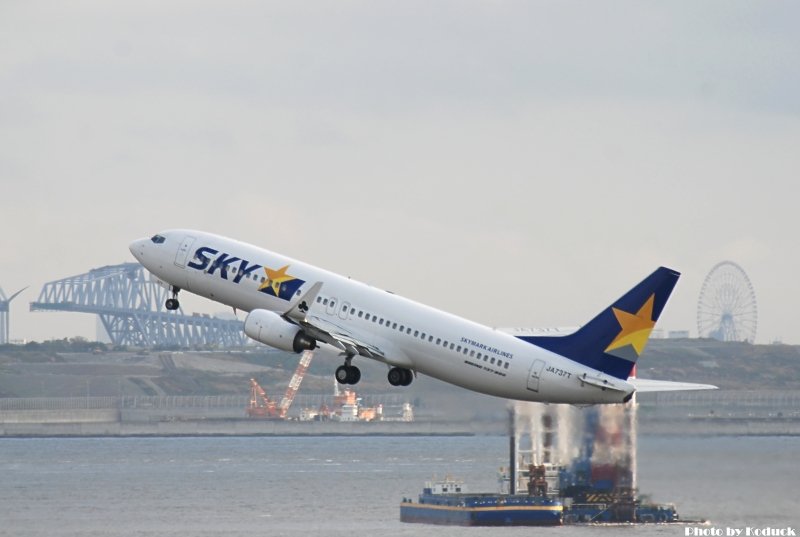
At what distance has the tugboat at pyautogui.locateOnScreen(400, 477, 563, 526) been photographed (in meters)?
136

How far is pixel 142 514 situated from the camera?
163 metres

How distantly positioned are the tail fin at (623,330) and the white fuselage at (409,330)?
0.62 meters

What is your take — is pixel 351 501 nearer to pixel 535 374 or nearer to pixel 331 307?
pixel 331 307

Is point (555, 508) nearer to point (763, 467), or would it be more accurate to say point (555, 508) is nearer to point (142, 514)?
point (763, 467)

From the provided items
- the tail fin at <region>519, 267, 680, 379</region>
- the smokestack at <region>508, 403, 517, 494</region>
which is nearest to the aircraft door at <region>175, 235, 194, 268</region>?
the smokestack at <region>508, 403, 517, 494</region>

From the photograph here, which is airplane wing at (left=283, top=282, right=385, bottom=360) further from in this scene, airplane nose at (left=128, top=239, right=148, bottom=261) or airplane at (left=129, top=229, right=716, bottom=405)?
airplane nose at (left=128, top=239, right=148, bottom=261)

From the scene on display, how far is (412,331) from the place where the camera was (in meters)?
81.8

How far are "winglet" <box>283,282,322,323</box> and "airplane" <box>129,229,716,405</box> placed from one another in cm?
7

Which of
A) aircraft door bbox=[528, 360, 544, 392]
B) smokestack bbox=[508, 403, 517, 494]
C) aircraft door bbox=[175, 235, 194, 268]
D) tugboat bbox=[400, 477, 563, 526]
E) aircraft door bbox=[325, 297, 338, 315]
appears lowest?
tugboat bbox=[400, 477, 563, 526]

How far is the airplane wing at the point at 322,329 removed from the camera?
273 ft

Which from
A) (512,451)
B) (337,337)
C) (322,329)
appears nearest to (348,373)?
(337,337)

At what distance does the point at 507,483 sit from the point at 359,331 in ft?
216

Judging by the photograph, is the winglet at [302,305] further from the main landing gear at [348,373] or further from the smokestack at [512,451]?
the smokestack at [512,451]

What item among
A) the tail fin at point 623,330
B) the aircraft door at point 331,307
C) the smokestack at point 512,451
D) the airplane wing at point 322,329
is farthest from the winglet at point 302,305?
the smokestack at point 512,451
